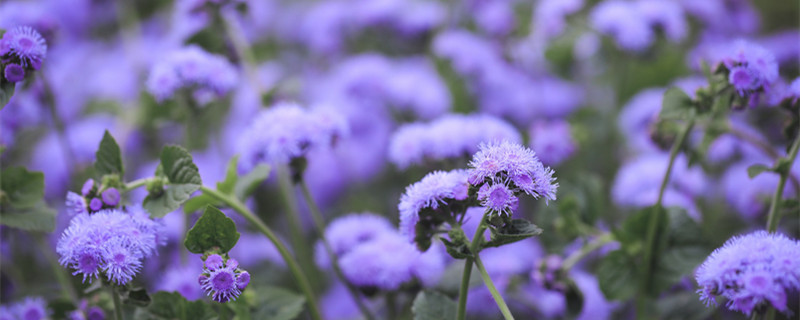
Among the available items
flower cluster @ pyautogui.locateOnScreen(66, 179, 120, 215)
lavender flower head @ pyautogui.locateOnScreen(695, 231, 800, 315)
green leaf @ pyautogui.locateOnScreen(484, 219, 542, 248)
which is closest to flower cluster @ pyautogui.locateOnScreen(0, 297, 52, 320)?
flower cluster @ pyautogui.locateOnScreen(66, 179, 120, 215)

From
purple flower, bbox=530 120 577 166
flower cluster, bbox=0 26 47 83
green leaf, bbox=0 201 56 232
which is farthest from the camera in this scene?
purple flower, bbox=530 120 577 166

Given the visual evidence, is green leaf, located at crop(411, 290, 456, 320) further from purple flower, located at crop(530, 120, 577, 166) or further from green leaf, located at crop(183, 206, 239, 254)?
purple flower, located at crop(530, 120, 577, 166)

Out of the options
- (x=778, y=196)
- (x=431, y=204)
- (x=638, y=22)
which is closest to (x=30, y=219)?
(x=431, y=204)

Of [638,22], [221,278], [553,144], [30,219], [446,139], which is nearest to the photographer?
[221,278]

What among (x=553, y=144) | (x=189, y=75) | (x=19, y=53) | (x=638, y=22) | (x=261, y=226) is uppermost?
(x=638, y=22)

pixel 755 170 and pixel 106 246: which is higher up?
pixel 755 170

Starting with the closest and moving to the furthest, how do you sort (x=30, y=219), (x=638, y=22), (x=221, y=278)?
1. (x=221, y=278)
2. (x=30, y=219)
3. (x=638, y=22)

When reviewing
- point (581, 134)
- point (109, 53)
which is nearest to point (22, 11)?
point (109, 53)

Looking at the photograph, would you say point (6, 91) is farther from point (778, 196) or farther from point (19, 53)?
point (778, 196)

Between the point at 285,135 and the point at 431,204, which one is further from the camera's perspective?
the point at 285,135
